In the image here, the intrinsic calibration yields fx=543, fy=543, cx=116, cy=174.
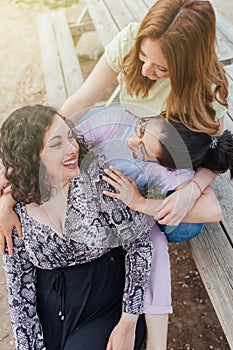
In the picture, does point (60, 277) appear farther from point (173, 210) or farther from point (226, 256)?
point (226, 256)

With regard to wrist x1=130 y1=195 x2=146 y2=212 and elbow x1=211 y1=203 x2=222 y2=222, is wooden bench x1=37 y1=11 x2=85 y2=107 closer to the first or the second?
wrist x1=130 y1=195 x2=146 y2=212

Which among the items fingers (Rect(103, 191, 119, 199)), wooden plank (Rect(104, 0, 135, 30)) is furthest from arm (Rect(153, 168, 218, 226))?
wooden plank (Rect(104, 0, 135, 30))

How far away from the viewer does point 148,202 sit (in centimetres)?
180

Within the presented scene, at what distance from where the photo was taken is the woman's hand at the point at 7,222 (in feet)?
5.82

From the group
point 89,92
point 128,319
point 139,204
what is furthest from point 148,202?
point 89,92

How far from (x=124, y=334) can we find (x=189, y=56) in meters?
0.91

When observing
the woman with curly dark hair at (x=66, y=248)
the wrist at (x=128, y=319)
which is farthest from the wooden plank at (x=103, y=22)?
the wrist at (x=128, y=319)

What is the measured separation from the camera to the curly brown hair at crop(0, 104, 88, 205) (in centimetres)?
161

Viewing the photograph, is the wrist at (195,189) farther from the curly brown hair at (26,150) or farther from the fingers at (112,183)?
the curly brown hair at (26,150)

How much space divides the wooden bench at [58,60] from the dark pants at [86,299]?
1.10m

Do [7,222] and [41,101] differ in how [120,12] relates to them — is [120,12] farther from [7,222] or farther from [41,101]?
[7,222]

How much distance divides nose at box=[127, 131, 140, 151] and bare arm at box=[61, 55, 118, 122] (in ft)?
1.20

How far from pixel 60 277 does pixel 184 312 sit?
82 cm

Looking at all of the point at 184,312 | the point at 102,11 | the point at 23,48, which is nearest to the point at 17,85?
the point at 23,48
